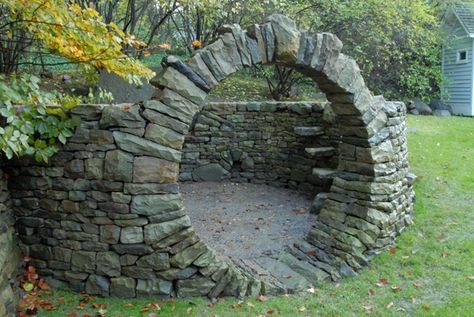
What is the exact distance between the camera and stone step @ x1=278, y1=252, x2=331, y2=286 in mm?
5278

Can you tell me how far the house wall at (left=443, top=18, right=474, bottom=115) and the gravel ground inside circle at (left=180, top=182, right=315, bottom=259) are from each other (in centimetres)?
1146

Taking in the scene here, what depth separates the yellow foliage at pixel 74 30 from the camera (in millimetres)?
4105

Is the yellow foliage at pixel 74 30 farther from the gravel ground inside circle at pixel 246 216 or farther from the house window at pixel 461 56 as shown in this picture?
the house window at pixel 461 56

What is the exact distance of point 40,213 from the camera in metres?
4.53

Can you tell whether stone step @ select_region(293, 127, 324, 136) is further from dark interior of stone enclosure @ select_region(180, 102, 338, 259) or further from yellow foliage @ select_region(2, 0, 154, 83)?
yellow foliage @ select_region(2, 0, 154, 83)

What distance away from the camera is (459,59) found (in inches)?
706

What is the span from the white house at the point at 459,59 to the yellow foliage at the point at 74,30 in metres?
15.6

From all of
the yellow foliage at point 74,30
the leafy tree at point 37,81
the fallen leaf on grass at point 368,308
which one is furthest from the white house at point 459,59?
the leafy tree at point 37,81

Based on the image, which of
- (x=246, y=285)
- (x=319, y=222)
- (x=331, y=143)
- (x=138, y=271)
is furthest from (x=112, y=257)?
(x=331, y=143)

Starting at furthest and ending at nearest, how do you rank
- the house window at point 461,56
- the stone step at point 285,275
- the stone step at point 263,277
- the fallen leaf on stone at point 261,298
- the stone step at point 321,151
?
1. the house window at point 461,56
2. the stone step at point 321,151
3. the stone step at point 285,275
4. the stone step at point 263,277
5. the fallen leaf on stone at point 261,298

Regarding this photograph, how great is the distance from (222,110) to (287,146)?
163cm

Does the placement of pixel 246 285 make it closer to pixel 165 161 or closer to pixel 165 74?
pixel 165 161

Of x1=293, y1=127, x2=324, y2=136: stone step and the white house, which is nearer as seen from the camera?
x1=293, y1=127, x2=324, y2=136: stone step

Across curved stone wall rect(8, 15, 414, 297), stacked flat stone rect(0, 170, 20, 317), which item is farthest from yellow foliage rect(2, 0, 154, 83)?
stacked flat stone rect(0, 170, 20, 317)
